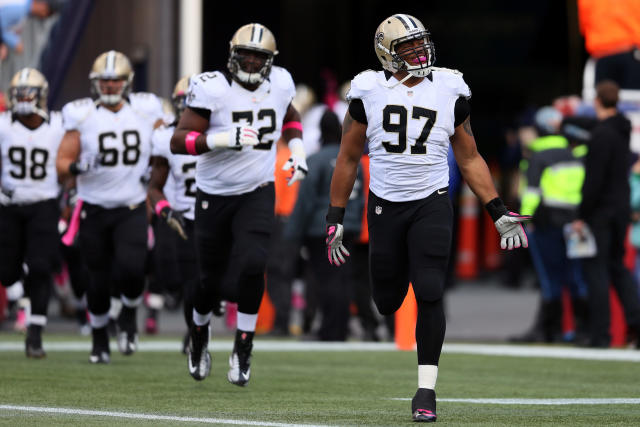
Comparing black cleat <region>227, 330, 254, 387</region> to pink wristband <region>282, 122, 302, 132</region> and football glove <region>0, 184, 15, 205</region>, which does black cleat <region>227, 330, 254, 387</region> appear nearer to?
pink wristband <region>282, 122, 302, 132</region>

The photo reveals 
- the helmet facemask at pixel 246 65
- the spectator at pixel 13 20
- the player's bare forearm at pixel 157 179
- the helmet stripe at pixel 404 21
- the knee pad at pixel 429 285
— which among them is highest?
the spectator at pixel 13 20

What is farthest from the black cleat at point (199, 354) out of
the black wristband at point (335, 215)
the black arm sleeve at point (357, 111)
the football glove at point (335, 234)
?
the black arm sleeve at point (357, 111)

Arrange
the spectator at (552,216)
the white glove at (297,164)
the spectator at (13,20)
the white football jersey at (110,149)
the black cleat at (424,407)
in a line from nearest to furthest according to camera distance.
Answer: the black cleat at (424,407) < the white glove at (297,164) < the white football jersey at (110,149) < the spectator at (552,216) < the spectator at (13,20)

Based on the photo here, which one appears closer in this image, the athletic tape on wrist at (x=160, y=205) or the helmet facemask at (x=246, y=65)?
the helmet facemask at (x=246, y=65)

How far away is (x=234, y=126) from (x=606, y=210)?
4.72m

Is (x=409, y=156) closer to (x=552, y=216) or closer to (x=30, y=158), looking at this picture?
(x=30, y=158)

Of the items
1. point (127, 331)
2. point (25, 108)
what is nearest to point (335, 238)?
point (127, 331)

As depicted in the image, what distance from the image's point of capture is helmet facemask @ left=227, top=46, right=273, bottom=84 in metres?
8.75

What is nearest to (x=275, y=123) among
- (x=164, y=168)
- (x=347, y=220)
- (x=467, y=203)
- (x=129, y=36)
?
(x=164, y=168)

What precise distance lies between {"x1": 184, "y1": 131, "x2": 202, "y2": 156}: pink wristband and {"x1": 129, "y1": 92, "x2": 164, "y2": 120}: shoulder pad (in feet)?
7.66

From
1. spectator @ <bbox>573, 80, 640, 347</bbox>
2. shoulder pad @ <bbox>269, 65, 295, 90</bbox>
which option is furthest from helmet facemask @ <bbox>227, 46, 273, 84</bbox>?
spectator @ <bbox>573, 80, 640, 347</bbox>

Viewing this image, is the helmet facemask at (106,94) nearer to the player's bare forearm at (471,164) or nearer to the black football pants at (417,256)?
the black football pants at (417,256)

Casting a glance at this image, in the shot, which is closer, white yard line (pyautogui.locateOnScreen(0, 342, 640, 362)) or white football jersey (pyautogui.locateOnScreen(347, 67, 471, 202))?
white football jersey (pyautogui.locateOnScreen(347, 67, 471, 202))

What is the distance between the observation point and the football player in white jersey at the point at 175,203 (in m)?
10.0
